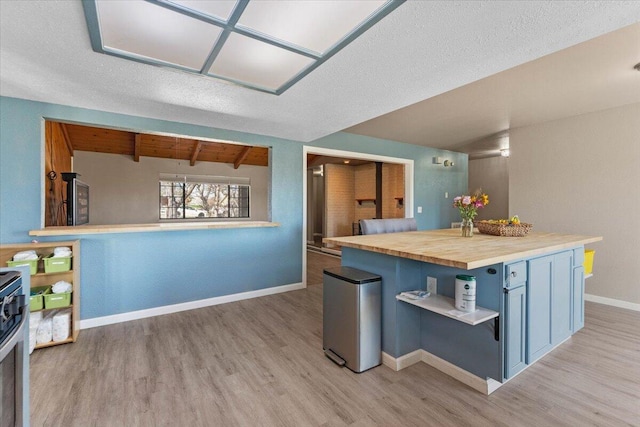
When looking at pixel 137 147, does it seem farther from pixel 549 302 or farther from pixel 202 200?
pixel 549 302

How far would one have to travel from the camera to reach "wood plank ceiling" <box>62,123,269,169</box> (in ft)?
16.7

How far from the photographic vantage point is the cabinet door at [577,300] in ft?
8.14

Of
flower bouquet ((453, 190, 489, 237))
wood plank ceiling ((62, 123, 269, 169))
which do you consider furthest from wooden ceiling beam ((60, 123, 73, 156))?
flower bouquet ((453, 190, 489, 237))

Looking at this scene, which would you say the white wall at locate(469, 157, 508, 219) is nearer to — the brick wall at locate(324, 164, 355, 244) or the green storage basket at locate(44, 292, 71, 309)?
the brick wall at locate(324, 164, 355, 244)

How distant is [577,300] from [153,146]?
22.4 feet

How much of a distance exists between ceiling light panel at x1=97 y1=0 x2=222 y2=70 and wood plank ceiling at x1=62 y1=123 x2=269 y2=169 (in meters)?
3.37

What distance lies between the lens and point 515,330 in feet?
6.08

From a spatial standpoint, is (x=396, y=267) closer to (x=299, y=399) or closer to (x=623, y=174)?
(x=299, y=399)

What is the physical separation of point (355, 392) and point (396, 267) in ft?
2.78

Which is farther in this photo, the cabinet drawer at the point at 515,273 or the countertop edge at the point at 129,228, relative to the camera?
the countertop edge at the point at 129,228

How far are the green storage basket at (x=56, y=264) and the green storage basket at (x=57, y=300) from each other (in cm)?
21

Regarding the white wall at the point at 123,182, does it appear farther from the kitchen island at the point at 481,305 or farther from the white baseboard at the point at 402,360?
the white baseboard at the point at 402,360

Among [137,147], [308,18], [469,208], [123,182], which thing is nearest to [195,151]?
[137,147]

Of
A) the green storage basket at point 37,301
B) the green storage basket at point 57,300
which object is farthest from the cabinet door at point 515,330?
the green storage basket at point 37,301
